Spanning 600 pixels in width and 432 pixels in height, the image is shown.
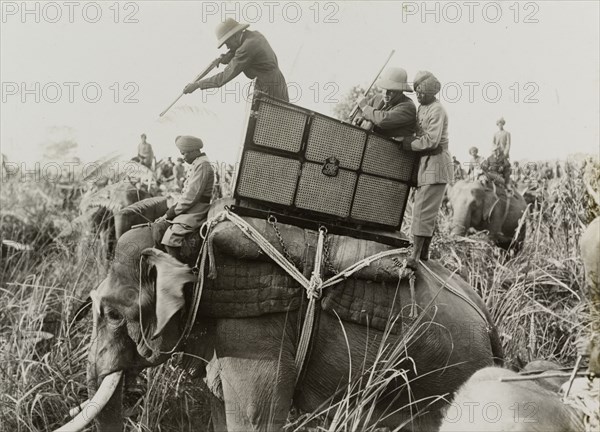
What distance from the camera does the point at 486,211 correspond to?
41.9 feet

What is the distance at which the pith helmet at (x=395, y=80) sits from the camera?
5016 millimetres

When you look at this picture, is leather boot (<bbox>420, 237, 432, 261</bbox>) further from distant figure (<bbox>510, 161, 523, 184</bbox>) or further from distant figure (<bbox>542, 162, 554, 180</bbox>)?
distant figure (<bbox>510, 161, 523, 184</bbox>)

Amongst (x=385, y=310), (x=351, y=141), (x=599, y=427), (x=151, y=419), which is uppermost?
(x=351, y=141)

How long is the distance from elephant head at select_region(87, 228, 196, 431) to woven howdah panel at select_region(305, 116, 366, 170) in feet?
3.70

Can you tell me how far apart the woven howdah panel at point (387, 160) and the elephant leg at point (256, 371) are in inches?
46.2

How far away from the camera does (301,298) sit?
4785 millimetres

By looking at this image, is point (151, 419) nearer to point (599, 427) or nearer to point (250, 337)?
point (250, 337)

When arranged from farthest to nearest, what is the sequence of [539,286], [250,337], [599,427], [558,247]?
[558,247] → [539,286] → [250,337] → [599,427]

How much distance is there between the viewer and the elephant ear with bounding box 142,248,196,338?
466 cm

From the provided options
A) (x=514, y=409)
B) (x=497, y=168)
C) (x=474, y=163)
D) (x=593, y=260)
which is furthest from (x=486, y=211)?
(x=593, y=260)

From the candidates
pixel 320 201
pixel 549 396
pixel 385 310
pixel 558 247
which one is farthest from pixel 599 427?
pixel 558 247

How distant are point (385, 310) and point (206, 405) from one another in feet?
6.87

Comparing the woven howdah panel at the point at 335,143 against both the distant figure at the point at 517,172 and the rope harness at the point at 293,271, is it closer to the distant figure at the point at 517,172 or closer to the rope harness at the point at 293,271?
the rope harness at the point at 293,271

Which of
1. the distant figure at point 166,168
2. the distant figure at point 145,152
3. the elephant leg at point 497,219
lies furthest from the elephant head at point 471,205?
the distant figure at point 145,152
